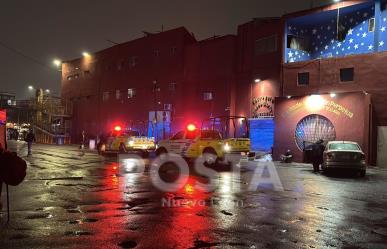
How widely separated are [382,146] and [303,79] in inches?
264

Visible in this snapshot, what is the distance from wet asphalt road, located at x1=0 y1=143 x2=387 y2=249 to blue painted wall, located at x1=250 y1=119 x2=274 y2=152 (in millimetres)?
15145

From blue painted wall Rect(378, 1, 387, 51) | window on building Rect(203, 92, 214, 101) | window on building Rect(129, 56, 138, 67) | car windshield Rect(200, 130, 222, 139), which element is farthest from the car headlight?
window on building Rect(129, 56, 138, 67)

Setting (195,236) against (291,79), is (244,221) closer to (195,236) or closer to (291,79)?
(195,236)

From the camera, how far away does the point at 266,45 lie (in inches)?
1188

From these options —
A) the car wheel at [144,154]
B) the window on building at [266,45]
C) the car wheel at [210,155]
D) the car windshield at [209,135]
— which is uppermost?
the window on building at [266,45]

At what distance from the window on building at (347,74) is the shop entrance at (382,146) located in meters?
3.52

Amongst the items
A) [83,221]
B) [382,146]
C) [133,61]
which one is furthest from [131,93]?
[83,221]

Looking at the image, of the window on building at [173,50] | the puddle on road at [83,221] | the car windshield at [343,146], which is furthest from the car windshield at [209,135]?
the window on building at [173,50]

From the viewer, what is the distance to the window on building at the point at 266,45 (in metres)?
29.6

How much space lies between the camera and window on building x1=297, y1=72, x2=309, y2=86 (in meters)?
27.4

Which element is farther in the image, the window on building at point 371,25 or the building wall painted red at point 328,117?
the window on building at point 371,25

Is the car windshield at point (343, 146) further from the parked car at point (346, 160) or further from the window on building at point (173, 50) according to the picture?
the window on building at point (173, 50)

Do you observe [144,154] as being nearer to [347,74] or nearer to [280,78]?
[280,78]

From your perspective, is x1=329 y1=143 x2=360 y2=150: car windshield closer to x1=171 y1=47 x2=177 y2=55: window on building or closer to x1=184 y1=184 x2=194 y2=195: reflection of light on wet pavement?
x1=184 y1=184 x2=194 y2=195: reflection of light on wet pavement
